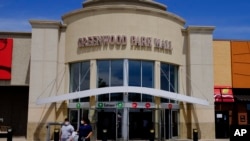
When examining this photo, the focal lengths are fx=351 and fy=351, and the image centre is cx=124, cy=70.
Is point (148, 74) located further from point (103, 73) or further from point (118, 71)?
point (103, 73)

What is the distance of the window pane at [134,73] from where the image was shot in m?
25.5

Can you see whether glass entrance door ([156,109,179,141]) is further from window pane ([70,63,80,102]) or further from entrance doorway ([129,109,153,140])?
window pane ([70,63,80,102])

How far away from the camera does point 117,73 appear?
25469mm

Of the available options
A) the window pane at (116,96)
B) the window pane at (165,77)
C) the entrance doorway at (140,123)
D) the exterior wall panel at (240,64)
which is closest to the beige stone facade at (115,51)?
the window pane at (165,77)

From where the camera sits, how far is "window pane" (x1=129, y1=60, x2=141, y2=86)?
25531 millimetres

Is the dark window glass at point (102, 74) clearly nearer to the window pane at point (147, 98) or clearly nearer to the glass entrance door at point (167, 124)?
the window pane at point (147, 98)

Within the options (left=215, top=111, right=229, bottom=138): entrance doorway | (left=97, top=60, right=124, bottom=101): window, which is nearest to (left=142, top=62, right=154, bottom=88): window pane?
(left=97, top=60, right=124, bottom=101): window

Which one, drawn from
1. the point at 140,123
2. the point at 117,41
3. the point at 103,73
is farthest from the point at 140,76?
the point at 140,123

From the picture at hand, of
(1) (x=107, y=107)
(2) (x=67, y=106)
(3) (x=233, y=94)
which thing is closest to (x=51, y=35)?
(2) (x=67, y=106)

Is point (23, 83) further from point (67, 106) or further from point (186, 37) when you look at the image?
point (186, 37)

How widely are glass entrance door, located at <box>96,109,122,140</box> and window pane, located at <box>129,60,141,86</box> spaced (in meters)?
2.32

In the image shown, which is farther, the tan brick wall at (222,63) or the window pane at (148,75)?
the tan brick wall at (222,63)

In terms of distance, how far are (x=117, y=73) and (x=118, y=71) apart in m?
0.16

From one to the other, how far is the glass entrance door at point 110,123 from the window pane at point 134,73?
2.32m
